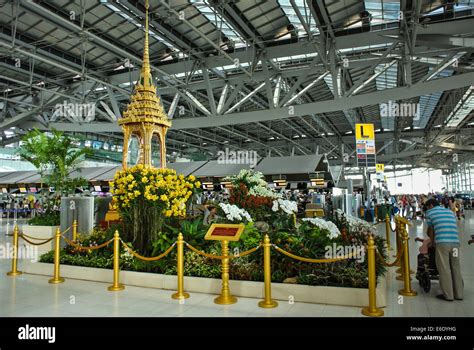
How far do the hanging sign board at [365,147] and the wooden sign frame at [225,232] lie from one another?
39.8ft

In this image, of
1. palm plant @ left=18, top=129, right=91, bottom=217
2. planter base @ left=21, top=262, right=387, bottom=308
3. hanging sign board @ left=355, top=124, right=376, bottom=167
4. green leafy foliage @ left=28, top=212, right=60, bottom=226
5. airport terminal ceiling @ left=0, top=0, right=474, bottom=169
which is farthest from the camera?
hanging sign board @ left=355, top=124, right=376, bottom=167

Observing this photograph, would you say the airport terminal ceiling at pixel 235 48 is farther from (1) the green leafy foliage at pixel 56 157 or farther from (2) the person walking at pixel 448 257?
(2) the person walking at pixel 448 257

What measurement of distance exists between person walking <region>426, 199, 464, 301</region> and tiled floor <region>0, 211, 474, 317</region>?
0.20m

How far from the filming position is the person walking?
599 cm

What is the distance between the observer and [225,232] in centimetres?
693

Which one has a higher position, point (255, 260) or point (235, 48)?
point (235, 48)

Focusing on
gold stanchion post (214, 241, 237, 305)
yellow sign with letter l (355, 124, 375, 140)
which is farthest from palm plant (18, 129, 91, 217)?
yellow sign with letter l (355, 124, 375, 140)

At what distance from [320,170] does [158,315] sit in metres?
14.5

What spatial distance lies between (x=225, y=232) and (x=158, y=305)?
5.90 ft

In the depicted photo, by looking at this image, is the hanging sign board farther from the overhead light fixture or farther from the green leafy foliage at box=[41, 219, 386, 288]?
the green leafy foliage at box=[41, 219, 386, 288]

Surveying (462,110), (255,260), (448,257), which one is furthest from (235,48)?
(462,110)

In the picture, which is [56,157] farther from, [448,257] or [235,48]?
[448,257]

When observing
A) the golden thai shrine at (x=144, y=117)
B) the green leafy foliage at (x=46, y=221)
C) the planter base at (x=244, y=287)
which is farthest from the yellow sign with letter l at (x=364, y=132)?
the green leafy foliage at (x=46, y=221)
